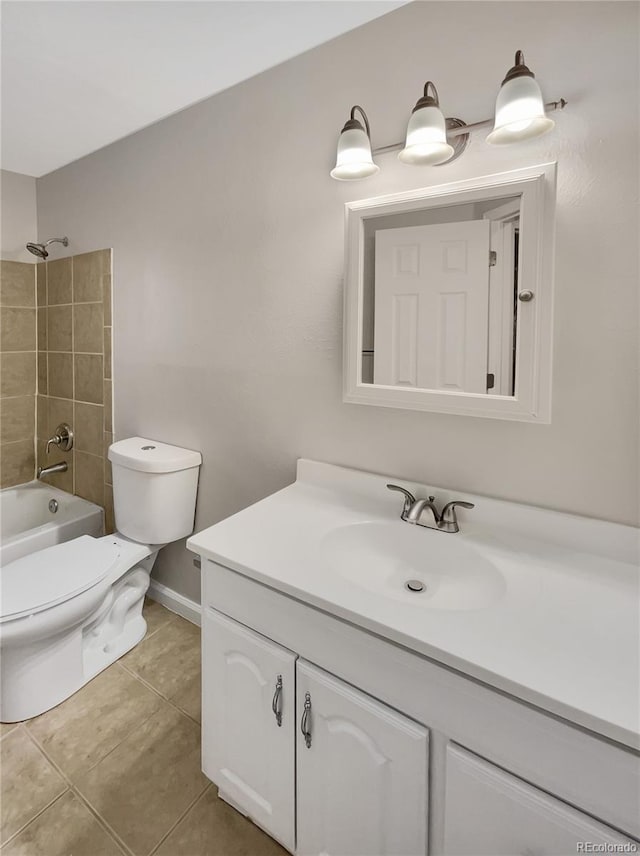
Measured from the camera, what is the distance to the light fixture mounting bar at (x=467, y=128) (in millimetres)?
979

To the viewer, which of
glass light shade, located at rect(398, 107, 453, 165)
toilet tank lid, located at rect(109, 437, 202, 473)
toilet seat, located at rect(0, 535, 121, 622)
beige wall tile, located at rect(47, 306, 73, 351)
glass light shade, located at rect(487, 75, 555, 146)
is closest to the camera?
glass light shade, located at rect(487, 75, 555, 146)

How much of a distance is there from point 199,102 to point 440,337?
1396mm

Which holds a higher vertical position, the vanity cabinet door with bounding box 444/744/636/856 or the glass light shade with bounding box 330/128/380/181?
the glass light shade with bounding box 330/128/380/181

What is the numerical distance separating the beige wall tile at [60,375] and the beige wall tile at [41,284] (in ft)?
1.04

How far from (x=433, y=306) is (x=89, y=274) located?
1850 mm

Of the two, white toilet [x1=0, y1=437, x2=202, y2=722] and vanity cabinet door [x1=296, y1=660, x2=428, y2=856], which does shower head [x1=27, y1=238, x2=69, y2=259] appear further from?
vanity cabinet door [x1=296, y1=660, x2=428, y2=856]

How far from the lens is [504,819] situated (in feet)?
2.34

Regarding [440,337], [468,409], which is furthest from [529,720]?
[440,337]

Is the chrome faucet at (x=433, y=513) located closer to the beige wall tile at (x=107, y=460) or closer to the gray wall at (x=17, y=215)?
the beige wall tile at (x=107, y=460)

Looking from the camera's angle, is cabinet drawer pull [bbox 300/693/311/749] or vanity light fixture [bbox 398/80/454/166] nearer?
cabinet drawer pull [bbox 300/693/311/749]

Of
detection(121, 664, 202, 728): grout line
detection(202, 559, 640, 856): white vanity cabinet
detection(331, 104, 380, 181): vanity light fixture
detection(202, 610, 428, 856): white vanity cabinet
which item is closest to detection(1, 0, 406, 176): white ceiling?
detection(331, 104, 380, 181): vanity light fixture

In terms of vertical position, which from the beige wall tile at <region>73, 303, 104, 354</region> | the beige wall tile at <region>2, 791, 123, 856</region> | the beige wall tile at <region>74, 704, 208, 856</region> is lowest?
the beige wall tile at <region>2, 791, 123, 856</region>

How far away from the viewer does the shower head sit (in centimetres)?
228

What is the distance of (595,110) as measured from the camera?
3.16 feet
